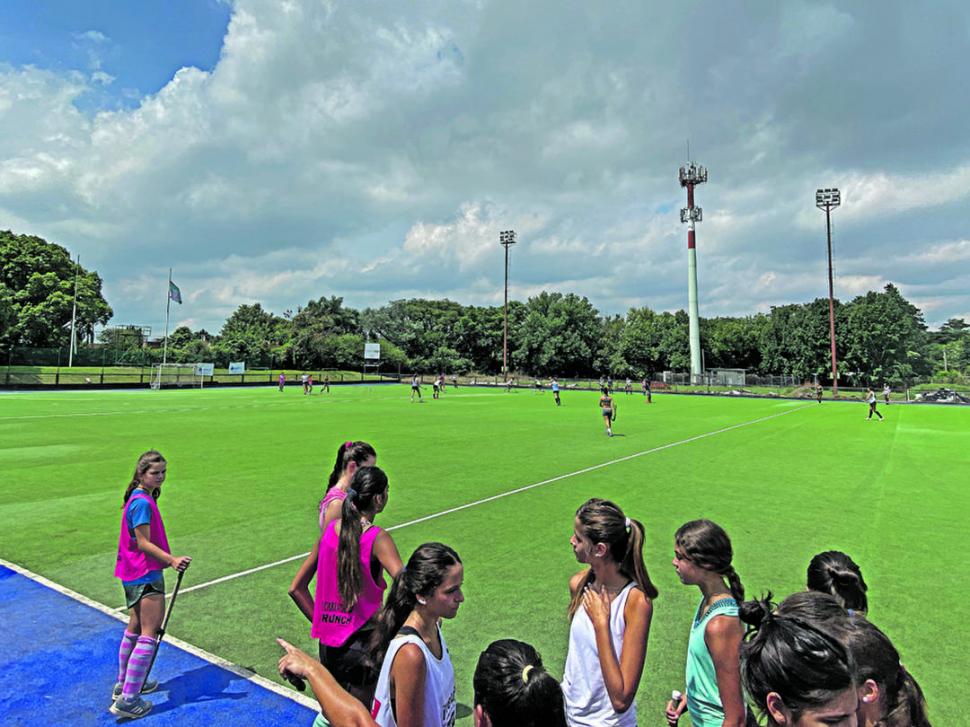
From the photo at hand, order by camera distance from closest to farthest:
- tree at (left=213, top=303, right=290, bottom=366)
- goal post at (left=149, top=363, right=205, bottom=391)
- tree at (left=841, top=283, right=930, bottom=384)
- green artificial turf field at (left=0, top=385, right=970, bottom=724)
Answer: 1. green artificial turf field at (left=0, top=385, right=970, bottom=724)
2. goal post at (left=149, top=363, right=205, bottom=391)
3. tree at (left=841, top=283, right=930, bottom=384)
4. tree at (left=213, top=303, right=290, bottom=366)

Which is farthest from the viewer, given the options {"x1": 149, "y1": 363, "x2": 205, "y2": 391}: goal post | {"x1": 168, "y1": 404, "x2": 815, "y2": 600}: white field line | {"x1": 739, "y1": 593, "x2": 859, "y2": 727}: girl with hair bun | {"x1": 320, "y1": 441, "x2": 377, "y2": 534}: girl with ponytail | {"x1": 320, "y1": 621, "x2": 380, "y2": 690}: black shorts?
{"x1": 149, "y1": 363, "x2": 205, "y2": 391}: goal post

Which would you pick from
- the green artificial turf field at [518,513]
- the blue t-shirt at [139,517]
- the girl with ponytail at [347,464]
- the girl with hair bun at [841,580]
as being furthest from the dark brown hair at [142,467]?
the girl with hair bun at [841,580]

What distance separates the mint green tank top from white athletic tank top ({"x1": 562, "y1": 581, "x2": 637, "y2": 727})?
0.33 metres

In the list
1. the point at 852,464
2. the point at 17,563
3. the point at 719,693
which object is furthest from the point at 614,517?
the point at 852,464

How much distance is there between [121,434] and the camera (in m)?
19.0

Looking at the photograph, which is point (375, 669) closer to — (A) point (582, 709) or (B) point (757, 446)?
(A) point (582, 709)

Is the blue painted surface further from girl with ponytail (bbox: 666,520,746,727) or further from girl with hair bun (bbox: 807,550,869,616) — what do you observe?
girl with hair bun (bbox: 807,550,869,616)

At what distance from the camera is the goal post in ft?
179

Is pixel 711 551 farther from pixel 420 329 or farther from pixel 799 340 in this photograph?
pixel 420 329

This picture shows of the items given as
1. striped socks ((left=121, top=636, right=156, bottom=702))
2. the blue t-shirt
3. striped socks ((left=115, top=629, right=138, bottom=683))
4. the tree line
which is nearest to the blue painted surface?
striped socks ((left=121, top=636, right=156, bottom=702))

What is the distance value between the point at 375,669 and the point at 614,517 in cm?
141

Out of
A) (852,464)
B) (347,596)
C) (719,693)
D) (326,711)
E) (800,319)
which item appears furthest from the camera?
(800,319)

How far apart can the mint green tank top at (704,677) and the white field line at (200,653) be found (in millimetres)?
2710

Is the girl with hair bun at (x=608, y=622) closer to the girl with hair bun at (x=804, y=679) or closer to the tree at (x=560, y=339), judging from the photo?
the girl with hair bun at (x=804, y=679)
